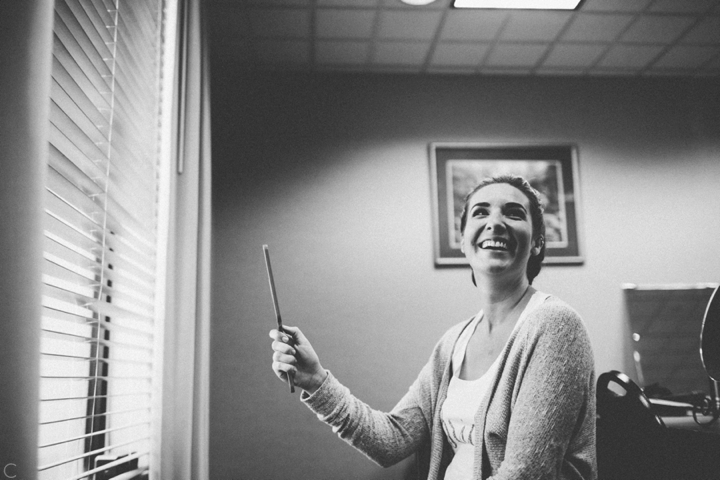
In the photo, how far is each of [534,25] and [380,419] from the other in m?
2.17

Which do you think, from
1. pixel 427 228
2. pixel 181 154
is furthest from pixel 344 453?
pixel 181 154

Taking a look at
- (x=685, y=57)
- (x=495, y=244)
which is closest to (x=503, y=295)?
(x=495, y=244)

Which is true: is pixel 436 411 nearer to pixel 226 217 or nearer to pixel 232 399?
pixel 232 399

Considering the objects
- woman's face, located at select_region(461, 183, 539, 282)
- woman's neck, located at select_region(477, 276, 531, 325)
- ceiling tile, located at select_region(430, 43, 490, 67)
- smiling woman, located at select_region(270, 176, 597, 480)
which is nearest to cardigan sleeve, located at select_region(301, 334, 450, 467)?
smiling woman, located at select_region(270, 176, 597, 480)

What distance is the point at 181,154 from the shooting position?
6.18 ft

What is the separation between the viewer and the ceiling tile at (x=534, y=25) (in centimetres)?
266

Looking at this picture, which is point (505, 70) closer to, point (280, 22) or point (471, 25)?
point (471, 25)

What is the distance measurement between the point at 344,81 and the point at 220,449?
2120mm

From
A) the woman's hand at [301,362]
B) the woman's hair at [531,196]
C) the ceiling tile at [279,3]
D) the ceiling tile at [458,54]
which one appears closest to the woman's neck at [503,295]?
the woman's hair at [531,196]

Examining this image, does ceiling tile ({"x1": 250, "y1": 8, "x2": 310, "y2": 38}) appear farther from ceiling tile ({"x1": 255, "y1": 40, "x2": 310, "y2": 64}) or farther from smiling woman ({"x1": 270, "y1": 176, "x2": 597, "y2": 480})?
smiling woman ({"x1": 270, "y1": 176, "x2": 597, "y2": 480})

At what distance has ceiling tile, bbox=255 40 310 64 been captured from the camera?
2859mm

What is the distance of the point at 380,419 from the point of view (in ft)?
4.93

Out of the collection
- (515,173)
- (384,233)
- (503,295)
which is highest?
(515,173)

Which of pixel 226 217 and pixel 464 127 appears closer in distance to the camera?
pixel 226 217
